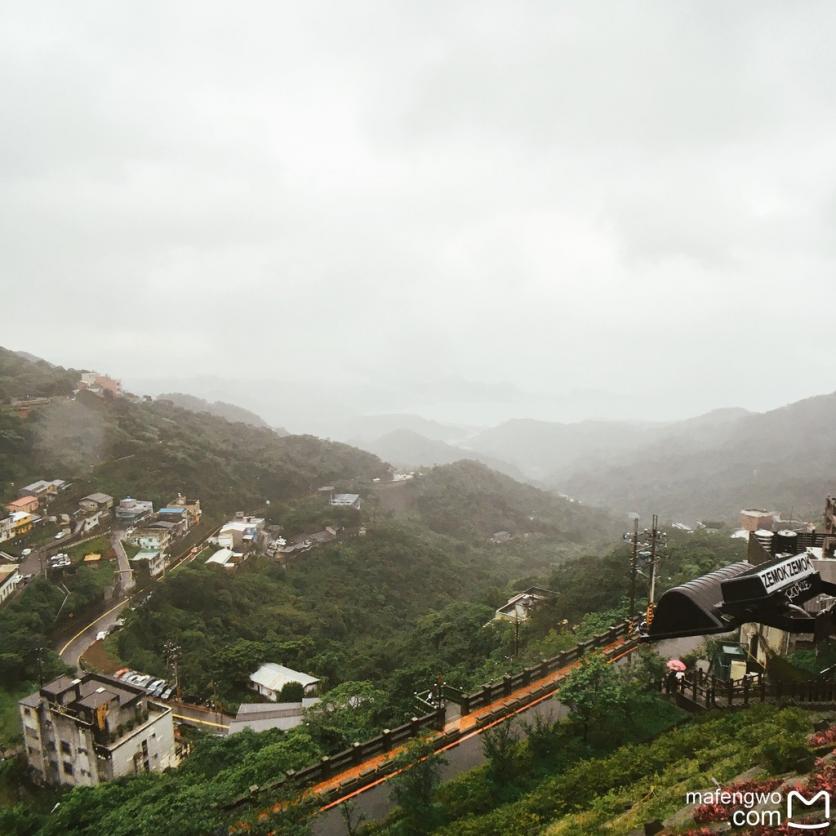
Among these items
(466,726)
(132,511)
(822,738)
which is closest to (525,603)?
(466,726)

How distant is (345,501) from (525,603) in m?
35.3

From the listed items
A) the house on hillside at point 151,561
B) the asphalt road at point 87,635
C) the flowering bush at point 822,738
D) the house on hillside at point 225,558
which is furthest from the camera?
the house on hillside at point 225,558

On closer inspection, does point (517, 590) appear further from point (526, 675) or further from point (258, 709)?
point (526, 675)

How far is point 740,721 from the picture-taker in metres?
11.4

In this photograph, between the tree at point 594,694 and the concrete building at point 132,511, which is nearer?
the tree at point 594,694

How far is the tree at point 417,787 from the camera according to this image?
1024 cm

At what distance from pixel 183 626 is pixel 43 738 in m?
12.9

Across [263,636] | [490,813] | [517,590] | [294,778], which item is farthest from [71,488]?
[490,813]

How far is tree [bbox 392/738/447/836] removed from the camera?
10242 millimetres

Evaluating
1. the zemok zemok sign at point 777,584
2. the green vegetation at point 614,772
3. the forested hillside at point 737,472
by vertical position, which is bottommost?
the forested hillside at point 737,472

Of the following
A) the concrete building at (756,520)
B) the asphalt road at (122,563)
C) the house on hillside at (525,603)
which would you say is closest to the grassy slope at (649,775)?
the house on hillside at (525,603)

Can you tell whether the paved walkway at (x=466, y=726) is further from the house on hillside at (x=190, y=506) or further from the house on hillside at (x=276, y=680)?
the house on hillside at (x=190, y=506)

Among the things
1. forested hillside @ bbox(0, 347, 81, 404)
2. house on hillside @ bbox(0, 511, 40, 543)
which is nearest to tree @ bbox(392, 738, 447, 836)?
house on hillside @ bbox(0, 511, 40, 543)

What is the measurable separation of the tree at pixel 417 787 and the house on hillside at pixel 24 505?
1776 inches
